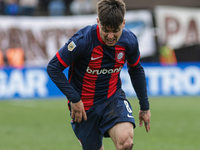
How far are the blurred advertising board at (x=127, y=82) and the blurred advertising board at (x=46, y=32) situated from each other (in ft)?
7.09

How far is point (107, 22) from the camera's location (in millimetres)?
3807

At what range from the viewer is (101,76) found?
4.38 metres

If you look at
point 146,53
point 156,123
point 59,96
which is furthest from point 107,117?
point 146,53

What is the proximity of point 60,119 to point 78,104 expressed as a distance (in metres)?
5.61

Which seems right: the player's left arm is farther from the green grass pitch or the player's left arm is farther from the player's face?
the green grass pitch

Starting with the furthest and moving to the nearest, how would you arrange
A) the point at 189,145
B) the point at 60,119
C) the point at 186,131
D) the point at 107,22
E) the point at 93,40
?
the point at 60,119 < the point at 186,131 < the point at 189,145 < the point at 93,40 < the point at 107,22

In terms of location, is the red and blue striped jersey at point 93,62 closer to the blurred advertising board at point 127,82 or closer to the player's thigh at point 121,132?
the player's thigh at point 121,132

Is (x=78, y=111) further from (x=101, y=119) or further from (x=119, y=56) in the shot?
(x=119, y=56)

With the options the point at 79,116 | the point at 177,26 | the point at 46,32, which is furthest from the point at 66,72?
the point at 79,116

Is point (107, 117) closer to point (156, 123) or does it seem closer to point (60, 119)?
point (156, 123)

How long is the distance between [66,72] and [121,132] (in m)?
9.40

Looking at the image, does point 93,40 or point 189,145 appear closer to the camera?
point 93,40

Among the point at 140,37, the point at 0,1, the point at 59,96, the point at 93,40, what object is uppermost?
the point at 93,40

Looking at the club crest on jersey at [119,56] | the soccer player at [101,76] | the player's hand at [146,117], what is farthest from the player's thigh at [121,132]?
the club crest on jersey at [119,56]
